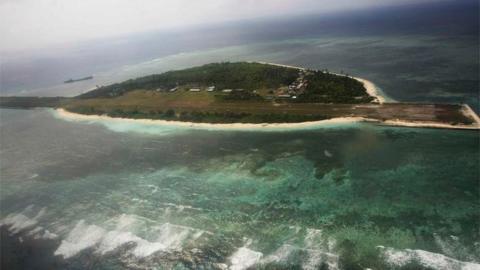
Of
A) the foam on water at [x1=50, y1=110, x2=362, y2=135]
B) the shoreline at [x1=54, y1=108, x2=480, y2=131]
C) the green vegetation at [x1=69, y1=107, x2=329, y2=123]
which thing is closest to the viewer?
the shoreline at [x1=54, y1=108, x2=480, y2=131]

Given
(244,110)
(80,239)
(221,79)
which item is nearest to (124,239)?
(80,239)

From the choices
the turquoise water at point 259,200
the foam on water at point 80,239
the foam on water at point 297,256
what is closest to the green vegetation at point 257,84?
the turquoise water at point 259,200

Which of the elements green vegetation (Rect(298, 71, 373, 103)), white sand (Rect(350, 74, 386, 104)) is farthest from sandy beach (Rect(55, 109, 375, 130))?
white sand (Rect(350, 74, 386, 104))

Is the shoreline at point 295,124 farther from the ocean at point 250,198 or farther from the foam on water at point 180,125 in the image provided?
the ocean at point 250,198

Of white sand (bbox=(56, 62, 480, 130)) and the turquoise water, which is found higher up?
white sand (bbox=(56, 62, 480, 130))

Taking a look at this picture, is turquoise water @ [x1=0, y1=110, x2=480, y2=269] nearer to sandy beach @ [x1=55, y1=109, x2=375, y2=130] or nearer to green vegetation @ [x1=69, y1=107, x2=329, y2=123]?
sandy beach @ [x1=55, y1=109, x2=375, y2=130]
